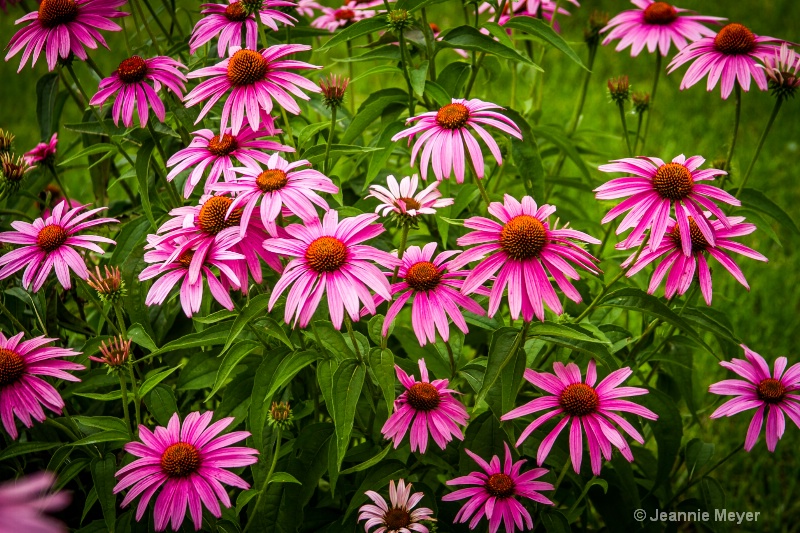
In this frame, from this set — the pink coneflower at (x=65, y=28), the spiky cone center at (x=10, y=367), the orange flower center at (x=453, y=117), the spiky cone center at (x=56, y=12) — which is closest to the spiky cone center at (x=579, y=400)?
the orange flower center at (x=453, y=117)

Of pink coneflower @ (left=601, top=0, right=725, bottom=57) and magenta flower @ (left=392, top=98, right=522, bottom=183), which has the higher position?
pink coneflower @ (left=601, top=0, right=725, bottom=57)

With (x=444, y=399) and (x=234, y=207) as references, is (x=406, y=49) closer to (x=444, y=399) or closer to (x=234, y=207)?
(x=234, y=207)

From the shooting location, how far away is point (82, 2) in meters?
1.76

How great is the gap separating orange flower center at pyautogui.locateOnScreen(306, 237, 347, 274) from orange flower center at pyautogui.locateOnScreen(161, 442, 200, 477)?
1.39ft

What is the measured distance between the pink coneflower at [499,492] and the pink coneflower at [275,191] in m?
0.60

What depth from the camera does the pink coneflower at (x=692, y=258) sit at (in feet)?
4.68

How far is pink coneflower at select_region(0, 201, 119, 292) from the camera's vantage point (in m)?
1.52

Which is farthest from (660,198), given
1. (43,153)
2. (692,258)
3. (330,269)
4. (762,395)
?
(43,153)

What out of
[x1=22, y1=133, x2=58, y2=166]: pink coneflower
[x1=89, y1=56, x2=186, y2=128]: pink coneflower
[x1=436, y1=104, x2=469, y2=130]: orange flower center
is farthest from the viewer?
[x1=22, y1=133, x2=58, y2=166]: pink coneflower

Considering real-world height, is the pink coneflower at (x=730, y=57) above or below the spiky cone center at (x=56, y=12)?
above

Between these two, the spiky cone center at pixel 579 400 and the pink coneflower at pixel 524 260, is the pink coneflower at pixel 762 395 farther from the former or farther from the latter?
the pink coneflower at pixel 524 260

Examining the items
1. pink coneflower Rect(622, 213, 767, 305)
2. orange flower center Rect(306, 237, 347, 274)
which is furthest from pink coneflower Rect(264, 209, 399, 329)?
pink coneflower Rect(622, 213, 767, 305)

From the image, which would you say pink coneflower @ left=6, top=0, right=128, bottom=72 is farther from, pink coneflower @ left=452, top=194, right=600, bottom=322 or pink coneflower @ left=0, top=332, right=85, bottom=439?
pink coneflower @ left=452, top=194, right=600, bottom=322

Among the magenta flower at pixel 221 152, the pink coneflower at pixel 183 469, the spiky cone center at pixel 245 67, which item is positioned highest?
the spiky cone center at pixel 245 67
